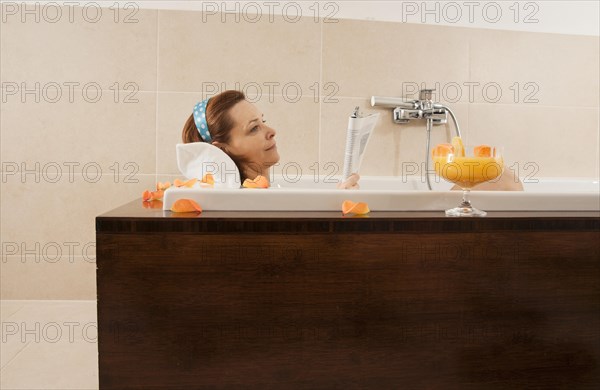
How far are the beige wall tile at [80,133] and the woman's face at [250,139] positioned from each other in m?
0.77

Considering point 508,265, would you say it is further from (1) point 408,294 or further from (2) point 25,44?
(2) point 25,44

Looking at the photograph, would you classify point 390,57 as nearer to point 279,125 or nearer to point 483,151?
point 279,125

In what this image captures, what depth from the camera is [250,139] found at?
162 centimetres

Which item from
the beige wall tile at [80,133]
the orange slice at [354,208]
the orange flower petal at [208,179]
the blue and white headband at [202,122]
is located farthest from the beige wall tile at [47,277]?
the orange slice at [354,208]

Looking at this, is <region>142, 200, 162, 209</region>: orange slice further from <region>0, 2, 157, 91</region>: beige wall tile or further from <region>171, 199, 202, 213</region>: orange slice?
<region>0, 2, 157, 91</region>: beige wall tile

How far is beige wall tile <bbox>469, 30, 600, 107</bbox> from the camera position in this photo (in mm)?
2396

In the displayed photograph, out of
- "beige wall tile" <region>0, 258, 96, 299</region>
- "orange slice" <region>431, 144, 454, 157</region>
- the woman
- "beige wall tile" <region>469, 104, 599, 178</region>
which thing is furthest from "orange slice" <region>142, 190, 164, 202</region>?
"beige wall tile" <region>469, 104, 599, 178</region>

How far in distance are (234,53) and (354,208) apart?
58.6 inches

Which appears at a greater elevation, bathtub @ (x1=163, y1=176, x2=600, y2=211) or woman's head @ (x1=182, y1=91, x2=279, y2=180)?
woman's head @ (x1=182, y1=91, x2=279, y2=180)

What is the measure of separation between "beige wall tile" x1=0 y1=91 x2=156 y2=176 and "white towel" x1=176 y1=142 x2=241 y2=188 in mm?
835

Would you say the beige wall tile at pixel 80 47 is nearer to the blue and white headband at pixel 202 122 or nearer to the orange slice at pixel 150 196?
the blue and white headband at pixel 202 122

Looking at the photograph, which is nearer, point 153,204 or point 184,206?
point 184,206

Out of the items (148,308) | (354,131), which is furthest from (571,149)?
(148,308)

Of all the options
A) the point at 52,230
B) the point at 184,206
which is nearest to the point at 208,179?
the point at 184,206
